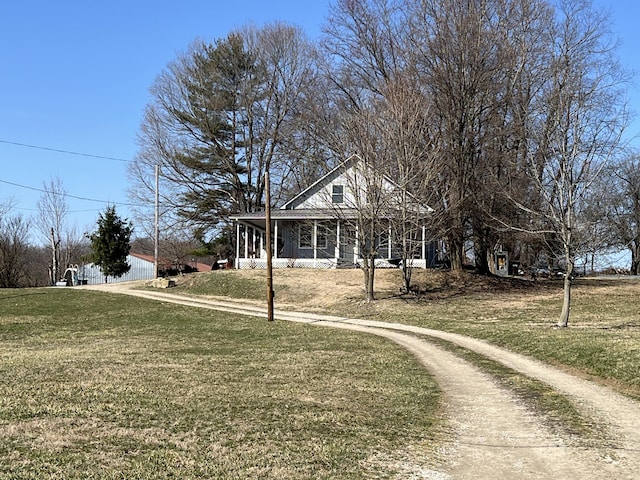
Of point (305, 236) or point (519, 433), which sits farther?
point (305, 236)

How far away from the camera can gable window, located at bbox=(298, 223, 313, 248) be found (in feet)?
120

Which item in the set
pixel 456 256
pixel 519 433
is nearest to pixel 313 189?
pixel 456 256

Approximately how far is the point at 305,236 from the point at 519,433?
99.0ft

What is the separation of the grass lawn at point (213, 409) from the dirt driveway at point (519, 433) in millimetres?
363

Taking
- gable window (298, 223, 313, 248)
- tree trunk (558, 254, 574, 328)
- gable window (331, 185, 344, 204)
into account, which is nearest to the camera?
tree trunk (558, 254, 574, 328)

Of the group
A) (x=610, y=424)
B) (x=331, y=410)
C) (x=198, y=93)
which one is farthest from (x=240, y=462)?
(x=198, y=93)

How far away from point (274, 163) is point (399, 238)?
20.6m

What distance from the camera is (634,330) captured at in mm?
16953

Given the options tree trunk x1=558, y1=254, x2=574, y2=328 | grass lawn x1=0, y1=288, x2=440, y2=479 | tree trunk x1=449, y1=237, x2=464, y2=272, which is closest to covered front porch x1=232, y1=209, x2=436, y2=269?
tree trunk x1=449, y1=237, x2=464, y2=272

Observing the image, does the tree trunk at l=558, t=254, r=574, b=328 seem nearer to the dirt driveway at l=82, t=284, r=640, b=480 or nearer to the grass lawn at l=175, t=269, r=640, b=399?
the grass lawn at l=175, t=269, r=640, b=399

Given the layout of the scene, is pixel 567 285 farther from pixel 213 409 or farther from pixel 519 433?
pixel 213 409

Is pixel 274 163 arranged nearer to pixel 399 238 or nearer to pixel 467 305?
pixel 399 238

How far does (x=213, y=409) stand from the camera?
24.6ft

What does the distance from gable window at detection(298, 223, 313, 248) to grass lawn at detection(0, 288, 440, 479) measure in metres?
20.4
